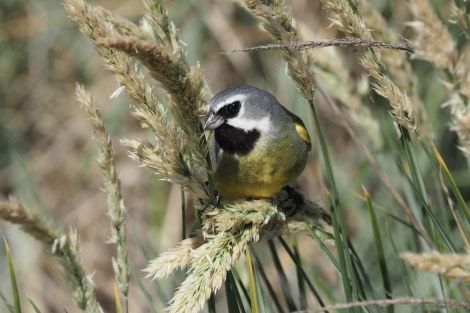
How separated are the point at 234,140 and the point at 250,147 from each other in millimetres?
64

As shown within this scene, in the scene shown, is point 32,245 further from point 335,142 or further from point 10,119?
point 335,142

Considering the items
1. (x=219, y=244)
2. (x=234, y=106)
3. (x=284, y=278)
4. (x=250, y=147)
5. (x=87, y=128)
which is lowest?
(x=284, y=278)

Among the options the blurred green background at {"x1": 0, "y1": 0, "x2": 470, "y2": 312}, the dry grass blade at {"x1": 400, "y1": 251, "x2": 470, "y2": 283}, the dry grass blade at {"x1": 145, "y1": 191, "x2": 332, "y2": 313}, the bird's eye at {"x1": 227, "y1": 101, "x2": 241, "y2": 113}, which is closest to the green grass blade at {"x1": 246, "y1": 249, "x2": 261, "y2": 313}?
the dry grass blade at {"x1": 145, "y1": 191, "x2": 332, "y2": 313}

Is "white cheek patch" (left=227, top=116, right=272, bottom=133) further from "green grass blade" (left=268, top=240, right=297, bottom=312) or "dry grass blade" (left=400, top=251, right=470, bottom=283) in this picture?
"dry grass blade" (left=400, top=251, right=470, bottom=283)

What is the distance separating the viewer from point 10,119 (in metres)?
4.93

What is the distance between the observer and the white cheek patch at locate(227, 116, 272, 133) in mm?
2416

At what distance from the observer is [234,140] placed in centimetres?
243

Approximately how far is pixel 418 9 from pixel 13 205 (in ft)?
2.49

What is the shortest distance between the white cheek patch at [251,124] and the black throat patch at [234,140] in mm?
15

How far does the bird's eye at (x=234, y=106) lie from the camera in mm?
2358

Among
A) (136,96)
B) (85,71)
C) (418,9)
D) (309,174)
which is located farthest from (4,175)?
(418,9)

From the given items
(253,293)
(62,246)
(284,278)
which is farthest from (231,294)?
(62,246)

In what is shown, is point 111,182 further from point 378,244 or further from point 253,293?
point 378,244

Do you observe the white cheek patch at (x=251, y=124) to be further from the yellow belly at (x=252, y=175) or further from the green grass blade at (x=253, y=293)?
the green grass blade at (x=253, y=293)
